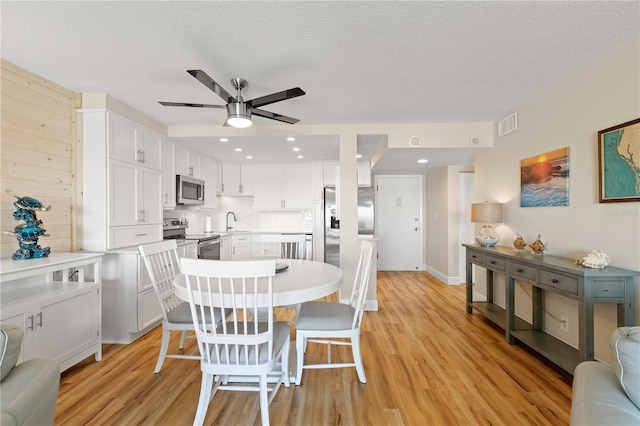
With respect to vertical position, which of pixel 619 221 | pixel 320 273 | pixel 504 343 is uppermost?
pixel 619 221

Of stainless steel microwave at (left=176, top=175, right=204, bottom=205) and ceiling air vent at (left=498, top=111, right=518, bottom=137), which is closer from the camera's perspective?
ceiling air vent at (left=498, top=111, right=518, bottom=137)

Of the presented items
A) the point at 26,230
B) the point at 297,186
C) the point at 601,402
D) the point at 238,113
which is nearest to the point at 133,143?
the point at 26,230

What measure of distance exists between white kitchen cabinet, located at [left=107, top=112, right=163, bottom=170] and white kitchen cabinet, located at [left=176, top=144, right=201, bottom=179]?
429mm

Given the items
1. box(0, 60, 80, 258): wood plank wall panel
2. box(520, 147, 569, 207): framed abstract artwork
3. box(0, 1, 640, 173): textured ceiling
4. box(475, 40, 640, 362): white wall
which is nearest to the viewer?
box(0, 1, 640, 173): textured ceiling

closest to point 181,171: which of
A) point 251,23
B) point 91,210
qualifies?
point 91,210

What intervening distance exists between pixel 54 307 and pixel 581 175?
408 centimetres

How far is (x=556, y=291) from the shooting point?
212 cm

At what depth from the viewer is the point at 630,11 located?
1643 millimetres

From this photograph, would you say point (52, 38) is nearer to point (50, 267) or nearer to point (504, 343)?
point (50, 267)

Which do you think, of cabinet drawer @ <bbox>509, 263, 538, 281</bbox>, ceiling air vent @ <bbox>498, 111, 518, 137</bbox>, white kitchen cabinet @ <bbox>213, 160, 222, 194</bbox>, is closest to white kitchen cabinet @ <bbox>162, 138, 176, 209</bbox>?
white kitchen cabinet @ <bbox>213, 160, 222, 194</bbox>

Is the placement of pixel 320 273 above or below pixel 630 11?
below

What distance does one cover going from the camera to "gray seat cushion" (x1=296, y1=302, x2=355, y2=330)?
6.49 ft

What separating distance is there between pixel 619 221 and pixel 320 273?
2.11 meters

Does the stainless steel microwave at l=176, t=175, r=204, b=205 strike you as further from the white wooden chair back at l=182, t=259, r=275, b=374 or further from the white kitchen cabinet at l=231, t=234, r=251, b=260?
the white wooden chair back at l=182, t=259, r=275, b=374
